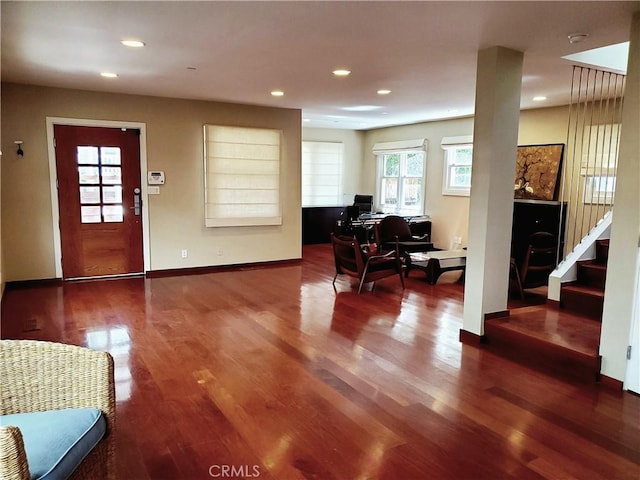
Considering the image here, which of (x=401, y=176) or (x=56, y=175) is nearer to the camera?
(x=56, y=175)

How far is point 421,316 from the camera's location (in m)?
4.72

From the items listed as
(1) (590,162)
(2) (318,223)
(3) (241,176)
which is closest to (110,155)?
(3) (241,176)

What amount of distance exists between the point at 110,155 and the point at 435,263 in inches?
180

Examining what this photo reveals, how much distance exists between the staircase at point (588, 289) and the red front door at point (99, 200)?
5267mm

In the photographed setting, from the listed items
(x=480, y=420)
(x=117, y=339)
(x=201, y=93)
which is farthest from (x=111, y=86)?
(x=480, y=420)

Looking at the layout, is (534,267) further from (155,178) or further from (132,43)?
(155,178)

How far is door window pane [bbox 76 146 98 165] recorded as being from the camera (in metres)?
5.89

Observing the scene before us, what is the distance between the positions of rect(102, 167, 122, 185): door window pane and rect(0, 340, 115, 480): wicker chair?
4747 mm

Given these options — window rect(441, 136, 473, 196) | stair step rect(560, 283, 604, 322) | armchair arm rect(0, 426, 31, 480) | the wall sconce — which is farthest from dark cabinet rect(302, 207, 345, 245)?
armchair arm rect(0, 426, 31, 480)

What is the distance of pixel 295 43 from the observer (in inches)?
143

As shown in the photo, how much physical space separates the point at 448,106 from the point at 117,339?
5.44 m

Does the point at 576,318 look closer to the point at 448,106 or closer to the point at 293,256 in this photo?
the point at 448,106

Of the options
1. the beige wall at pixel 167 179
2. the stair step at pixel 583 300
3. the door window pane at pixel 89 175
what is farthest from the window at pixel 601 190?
the door window pane at pixel 89 175

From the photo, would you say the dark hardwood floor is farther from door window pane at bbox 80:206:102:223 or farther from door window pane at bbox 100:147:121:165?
door window pane at bbox 100:147:121:165
